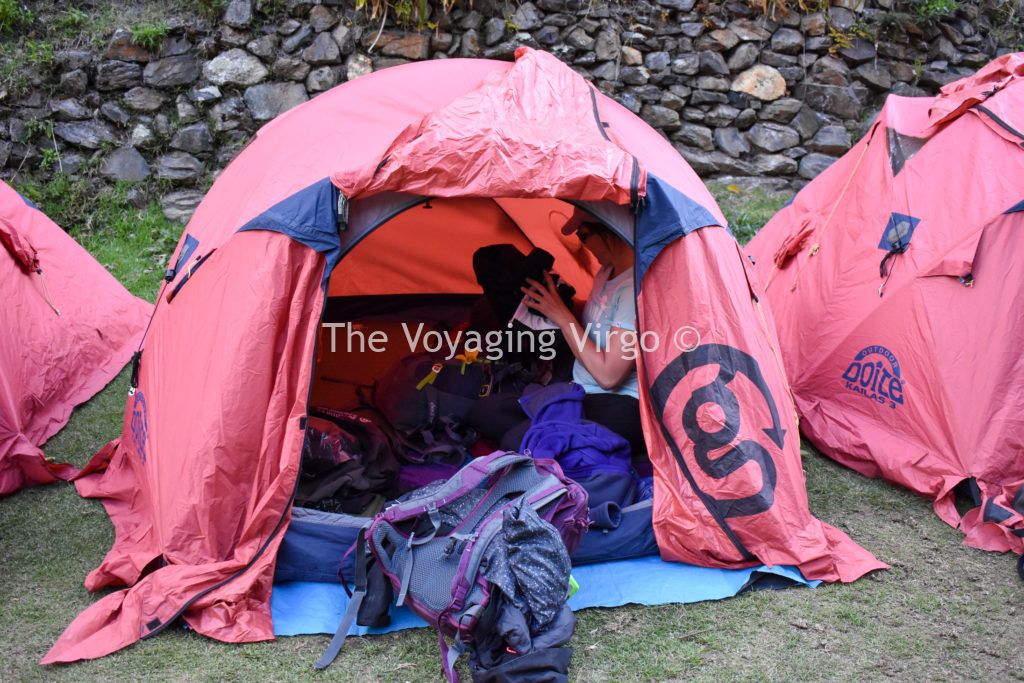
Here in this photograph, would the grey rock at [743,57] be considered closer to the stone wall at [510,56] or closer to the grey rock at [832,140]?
the stone wall at [510,56]

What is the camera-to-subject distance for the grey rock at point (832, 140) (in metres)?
6.32

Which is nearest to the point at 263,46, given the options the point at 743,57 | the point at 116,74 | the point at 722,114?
the point at 116,74

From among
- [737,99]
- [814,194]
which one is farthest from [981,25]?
[814,194]

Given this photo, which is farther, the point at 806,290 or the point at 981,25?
the point at 981,25

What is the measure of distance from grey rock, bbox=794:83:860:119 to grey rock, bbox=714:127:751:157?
502 millimetres

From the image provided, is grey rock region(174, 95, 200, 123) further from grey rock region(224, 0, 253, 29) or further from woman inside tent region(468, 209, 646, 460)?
woman inside tent region(468, 209, 646, 460)

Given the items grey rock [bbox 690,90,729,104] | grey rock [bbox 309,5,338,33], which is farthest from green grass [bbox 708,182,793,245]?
grey rock [bbox 309,5,338,33]

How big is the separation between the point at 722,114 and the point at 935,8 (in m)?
1.61

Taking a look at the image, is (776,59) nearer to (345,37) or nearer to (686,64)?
(686,64)

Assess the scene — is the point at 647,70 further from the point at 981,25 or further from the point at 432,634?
the point at 432,634

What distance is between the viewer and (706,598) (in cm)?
268

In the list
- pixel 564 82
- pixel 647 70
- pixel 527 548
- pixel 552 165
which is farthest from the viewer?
pixel 647 70

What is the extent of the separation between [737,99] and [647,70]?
0.66 metres

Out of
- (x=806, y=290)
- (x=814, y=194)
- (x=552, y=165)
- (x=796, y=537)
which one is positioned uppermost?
(x=552, y=165)
